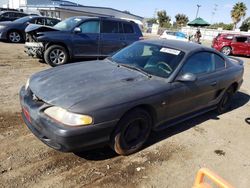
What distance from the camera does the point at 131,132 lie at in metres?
3.57

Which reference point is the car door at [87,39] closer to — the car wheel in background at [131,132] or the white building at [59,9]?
the car wheel in background at [131,132]

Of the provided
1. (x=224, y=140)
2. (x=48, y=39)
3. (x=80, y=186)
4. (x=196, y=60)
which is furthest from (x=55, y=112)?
(x=48, y=39)

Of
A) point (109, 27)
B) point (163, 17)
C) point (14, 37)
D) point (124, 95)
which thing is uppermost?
point (163, 17)

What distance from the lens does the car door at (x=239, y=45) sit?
17.4 metres

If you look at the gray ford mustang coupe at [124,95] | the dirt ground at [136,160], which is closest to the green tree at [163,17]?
the gray ford mustang coupe at [124,95]

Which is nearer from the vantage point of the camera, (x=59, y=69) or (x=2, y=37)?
(x=59, y=69)

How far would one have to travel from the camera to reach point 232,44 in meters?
17.4

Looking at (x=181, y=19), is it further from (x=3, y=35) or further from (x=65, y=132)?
(x=65, y=132)

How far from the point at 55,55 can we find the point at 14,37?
21.1ft

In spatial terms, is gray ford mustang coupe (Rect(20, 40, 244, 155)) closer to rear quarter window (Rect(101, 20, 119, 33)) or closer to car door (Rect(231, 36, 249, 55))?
rear quarter window (Rect(101, 20, 119, 33))

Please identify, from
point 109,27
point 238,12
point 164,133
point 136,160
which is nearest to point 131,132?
point 136,160

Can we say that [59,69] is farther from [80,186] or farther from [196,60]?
[196,60]

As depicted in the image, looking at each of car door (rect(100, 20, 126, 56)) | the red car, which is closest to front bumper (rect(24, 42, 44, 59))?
car door (rect(100, 20, 126, 56))

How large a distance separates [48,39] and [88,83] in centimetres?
510
